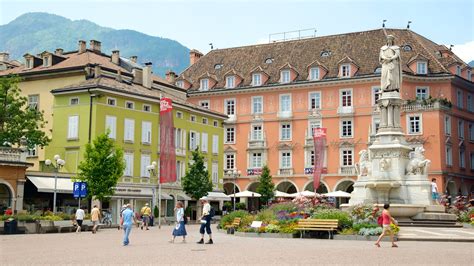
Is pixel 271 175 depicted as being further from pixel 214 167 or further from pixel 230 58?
pixel 230 58

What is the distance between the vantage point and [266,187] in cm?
6278

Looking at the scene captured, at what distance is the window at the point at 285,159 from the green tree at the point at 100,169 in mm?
26933

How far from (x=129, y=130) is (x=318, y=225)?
30078mm

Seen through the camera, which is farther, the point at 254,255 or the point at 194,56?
the point at 194,56

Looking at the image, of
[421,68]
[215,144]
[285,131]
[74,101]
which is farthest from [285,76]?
[74,101]

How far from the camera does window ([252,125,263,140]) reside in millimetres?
68812

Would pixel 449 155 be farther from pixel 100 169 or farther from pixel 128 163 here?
pixel 100 169

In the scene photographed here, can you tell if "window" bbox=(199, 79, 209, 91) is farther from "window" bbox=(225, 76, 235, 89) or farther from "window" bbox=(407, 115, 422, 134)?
"window" bbox=(407, 115, 422, 134)

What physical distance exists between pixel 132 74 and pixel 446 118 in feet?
95.4

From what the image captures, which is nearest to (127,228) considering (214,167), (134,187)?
(134,187)

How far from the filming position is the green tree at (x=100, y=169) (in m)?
42.7

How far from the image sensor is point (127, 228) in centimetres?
2242

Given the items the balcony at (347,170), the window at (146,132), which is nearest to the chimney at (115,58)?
the window at (146,132)

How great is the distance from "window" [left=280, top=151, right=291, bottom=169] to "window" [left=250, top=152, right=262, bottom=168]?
2418 millimetres
